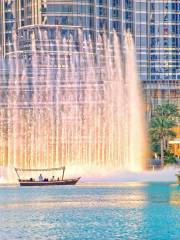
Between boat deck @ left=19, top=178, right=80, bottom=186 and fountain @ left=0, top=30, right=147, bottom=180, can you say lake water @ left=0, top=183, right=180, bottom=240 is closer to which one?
boat deck @ left=19, top=178, right=80, bottom=186

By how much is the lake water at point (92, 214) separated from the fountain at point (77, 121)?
607 inches

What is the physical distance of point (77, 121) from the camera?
143750 millimetres

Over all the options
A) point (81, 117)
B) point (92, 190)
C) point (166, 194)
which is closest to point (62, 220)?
point (166, 194)

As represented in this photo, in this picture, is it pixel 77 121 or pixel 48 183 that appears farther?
pixel 77 121

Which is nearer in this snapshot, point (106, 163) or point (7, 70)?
point (106, 163)

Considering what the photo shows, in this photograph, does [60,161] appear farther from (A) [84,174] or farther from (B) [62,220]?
(B) [62,220]

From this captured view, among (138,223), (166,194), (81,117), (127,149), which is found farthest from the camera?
(81,117)

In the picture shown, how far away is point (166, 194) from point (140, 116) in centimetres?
2920

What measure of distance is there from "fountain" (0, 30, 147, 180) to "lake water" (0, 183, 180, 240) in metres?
15.4

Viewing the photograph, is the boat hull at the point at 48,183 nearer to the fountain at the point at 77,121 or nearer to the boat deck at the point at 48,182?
the boat deck at the point at 48,182

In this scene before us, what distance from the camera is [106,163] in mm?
138000

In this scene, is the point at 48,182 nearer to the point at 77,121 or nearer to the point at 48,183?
the point at 48,183

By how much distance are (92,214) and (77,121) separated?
62454 mm

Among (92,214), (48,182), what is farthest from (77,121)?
(92,214)
